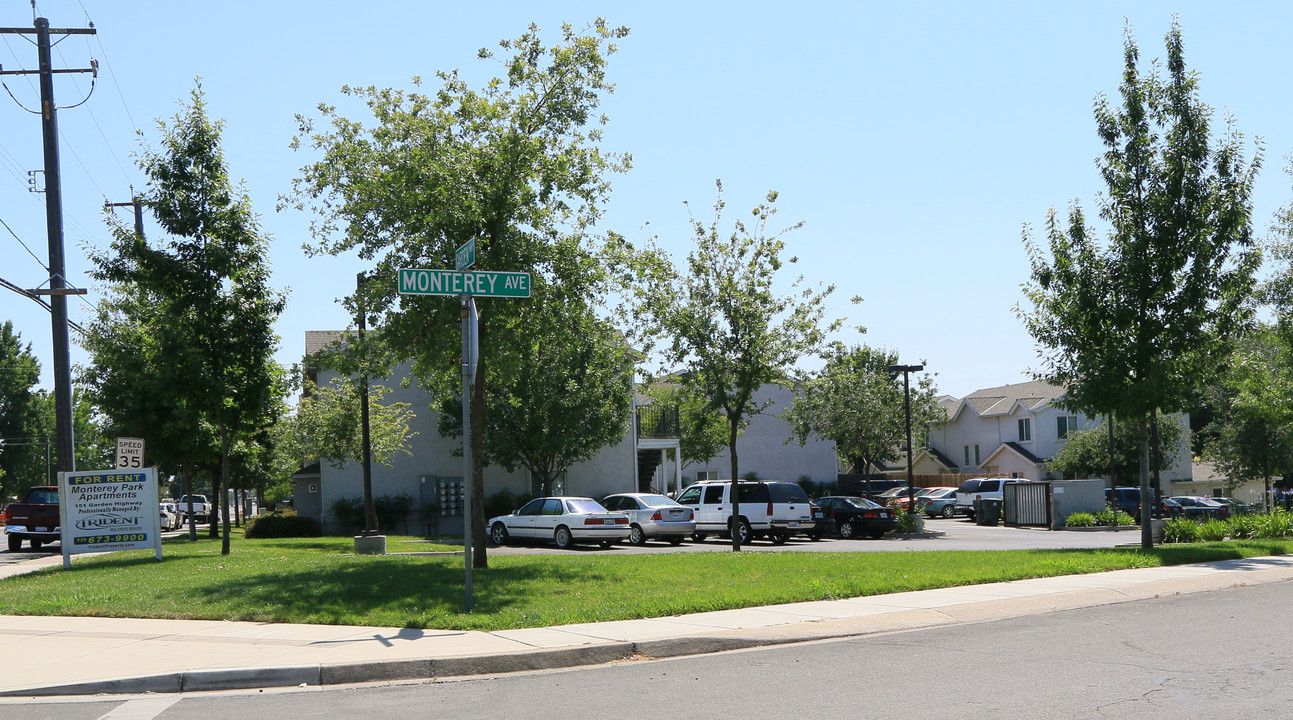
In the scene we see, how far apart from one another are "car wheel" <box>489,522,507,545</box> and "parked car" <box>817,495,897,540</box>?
10.6 m

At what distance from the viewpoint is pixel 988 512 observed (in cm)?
4156

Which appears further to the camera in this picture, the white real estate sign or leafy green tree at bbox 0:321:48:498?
leafy green tree at bbox 0:321:48:498

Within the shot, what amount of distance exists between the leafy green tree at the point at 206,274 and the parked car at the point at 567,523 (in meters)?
9.11

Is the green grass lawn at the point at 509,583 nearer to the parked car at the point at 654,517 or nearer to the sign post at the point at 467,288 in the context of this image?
the sign post at the point at 467,288

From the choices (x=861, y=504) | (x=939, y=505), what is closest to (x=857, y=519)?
(x=861, y=504)

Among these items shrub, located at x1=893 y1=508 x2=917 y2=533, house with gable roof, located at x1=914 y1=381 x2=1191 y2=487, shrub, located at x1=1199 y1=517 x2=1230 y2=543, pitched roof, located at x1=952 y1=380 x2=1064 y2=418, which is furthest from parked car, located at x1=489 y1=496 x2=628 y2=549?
pitched roof, located at x1=952 y1=380 x2=1064 y2=418

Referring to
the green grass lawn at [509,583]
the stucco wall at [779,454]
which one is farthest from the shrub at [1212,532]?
the stucco wall at [779,454]

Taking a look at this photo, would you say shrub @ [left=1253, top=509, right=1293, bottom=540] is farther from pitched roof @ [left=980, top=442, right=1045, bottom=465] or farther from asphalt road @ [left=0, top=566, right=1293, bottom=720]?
pitched roof @ [left=980, top=442, right=1045, bottom=465]

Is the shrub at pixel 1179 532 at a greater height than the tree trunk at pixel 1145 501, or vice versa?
the tree trunk at pixel 1145 501

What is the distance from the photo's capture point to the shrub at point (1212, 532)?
2219cm

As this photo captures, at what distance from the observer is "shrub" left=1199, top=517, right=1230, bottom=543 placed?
72.8ft

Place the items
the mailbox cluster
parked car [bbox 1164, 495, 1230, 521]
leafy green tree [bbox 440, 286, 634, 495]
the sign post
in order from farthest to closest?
parked car [bbox 1164, 495, 1230, 521] < the mailbox cluster < leafy green tree [bbox 440, 286, 634, 495] < the sign post

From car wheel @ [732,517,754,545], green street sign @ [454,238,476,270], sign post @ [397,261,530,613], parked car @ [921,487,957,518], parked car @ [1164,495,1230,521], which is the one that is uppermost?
green street sign @ [454,238,476,270]

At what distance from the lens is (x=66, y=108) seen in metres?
20.5
